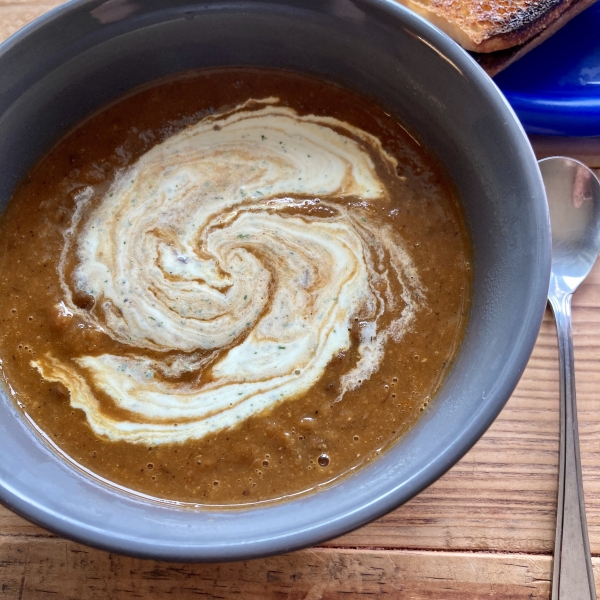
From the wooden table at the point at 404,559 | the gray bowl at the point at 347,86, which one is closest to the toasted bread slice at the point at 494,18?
the gray bowl at the point at 347,86

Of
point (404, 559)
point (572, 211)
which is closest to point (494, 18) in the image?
point (572, 211)

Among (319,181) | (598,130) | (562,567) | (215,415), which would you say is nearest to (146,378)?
(215,415)

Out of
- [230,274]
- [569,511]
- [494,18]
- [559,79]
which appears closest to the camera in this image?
[569,511]

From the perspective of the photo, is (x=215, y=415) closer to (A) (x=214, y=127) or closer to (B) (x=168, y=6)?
(A) (x=214, y=127)

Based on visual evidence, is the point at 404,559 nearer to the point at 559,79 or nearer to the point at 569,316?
the point at 569,316

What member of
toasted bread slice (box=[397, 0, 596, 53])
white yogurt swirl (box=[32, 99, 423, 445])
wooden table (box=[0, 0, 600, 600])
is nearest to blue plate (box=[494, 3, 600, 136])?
toasted bread slice (box=[397, 0, 596, 53])

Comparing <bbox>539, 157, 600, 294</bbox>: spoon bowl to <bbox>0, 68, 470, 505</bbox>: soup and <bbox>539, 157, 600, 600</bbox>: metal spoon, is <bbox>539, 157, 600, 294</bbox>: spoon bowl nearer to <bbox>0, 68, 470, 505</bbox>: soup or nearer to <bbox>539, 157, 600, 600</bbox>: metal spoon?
<bbox>539, 157, 600, 600</bbox>: metal spoon
